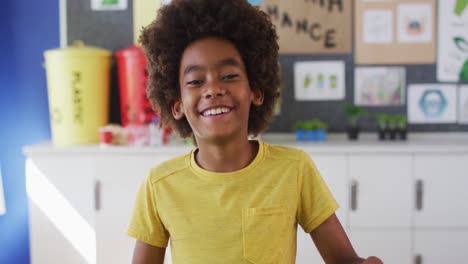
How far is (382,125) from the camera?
2.49 m

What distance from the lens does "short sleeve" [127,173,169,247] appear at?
3.21 feet

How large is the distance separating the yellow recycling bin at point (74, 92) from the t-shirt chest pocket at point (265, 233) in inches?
64.2

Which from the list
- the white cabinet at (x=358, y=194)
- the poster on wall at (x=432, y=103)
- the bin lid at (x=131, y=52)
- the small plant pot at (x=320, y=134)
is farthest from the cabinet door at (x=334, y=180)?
the bin lid at (x=131, y=52)

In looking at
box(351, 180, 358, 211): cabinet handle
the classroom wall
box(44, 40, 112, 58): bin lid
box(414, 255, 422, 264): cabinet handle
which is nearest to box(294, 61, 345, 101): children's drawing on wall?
box(351, 180, 358, 211): cabinet handle

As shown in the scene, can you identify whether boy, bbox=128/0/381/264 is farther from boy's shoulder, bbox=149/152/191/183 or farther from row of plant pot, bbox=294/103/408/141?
row of plant pot, bbox=294/103/408/141

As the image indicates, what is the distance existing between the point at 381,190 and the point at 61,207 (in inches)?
52.9

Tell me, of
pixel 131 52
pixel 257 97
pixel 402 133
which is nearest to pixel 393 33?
pixel 402 133

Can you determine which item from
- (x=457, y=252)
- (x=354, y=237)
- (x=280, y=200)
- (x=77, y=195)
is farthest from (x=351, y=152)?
(x=280, y=200)

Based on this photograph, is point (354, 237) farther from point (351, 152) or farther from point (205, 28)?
point (205, 28)

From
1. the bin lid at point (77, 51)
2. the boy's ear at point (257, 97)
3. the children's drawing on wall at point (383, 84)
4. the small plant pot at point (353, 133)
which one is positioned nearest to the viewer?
the boy's ear at point (257, 97)

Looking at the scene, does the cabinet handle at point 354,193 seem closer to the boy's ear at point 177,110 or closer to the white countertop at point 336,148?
the white countertop at point 336,148

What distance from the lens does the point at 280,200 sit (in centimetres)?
95

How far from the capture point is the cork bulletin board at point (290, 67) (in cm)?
257

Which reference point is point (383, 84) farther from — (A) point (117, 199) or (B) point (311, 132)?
(A) point (117, 199)
